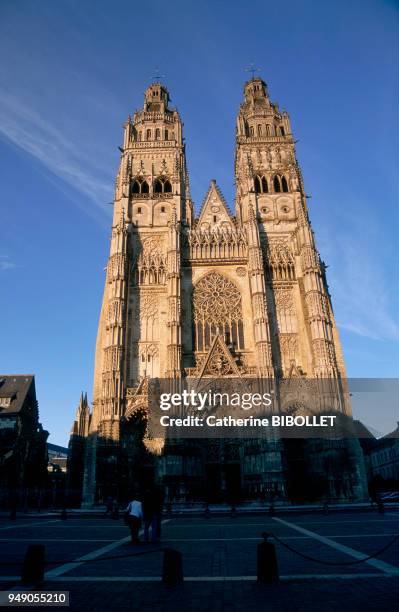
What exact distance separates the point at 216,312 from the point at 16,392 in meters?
22.3

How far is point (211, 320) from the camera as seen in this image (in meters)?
34.4

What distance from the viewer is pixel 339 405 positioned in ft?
95.8

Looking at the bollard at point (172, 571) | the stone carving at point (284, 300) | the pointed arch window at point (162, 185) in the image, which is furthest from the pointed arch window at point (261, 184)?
the bollard at point (172, 571)

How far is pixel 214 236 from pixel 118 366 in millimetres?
14968

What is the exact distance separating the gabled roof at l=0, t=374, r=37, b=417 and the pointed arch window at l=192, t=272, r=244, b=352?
63.6 feet

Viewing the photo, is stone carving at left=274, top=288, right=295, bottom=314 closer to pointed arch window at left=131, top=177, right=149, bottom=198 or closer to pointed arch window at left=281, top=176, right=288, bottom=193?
pointed arch window at left=281, top=176, right=288, bottom=193

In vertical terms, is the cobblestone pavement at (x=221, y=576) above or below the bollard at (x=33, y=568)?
below

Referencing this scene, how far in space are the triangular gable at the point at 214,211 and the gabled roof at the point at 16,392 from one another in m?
23.9

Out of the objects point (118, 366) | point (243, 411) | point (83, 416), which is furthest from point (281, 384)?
point (83, 416)

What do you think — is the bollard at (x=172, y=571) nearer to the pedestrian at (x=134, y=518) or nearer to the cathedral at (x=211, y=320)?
the pedestrian at (x=134, y=518)

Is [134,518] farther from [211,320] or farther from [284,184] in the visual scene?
[284,184]

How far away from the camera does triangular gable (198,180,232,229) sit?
129 feet

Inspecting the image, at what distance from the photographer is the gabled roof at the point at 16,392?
39.8 m

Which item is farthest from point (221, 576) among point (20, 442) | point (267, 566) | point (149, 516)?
point (20, 442)
